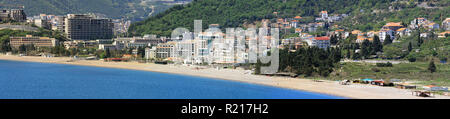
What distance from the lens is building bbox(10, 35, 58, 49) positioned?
8079cm

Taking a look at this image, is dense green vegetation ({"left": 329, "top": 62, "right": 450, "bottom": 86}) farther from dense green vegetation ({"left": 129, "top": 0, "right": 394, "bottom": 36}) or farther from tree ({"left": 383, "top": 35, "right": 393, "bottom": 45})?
dense green vegetation ({"left": 129, "top": 0, "right": 394, "bottom": 36})

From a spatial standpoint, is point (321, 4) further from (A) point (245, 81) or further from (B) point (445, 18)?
(A) point (245, 81)

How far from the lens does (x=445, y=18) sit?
7444cm

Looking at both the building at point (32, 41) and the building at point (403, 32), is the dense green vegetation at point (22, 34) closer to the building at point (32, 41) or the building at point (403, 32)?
the building at point (32, 41)

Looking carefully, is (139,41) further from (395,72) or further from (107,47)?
(395,72)

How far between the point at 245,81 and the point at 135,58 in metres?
25.5

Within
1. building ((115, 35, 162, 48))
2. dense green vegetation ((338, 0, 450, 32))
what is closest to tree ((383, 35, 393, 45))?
dense green vegetation ((338, 0, 450, 32))

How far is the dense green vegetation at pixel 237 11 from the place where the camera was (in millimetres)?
93688

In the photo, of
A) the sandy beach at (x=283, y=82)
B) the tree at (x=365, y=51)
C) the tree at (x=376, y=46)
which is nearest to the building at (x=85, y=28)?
the sandy beach at (x=283, y=82)

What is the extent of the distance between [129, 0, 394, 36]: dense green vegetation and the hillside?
142 feet

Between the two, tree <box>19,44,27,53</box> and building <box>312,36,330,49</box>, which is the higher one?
building <box>312,36,330,49</box>
